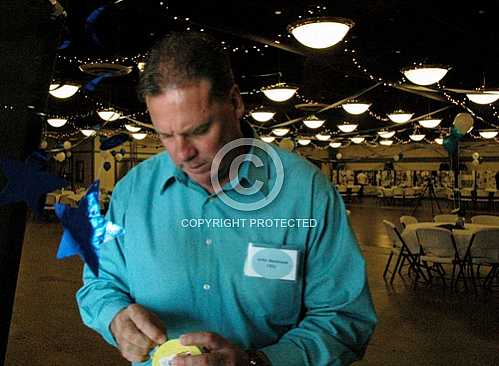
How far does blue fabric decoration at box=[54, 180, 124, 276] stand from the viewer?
2.22 feet

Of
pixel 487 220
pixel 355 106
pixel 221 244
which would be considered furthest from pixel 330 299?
pixel 355 106

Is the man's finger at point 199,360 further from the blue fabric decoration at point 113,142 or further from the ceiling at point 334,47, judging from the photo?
the ceiling at point 334,47

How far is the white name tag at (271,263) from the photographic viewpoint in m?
1.14

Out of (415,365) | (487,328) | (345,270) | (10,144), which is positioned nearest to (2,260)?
(10,144)

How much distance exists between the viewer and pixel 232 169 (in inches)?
48.4

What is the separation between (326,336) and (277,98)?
23.4 ft

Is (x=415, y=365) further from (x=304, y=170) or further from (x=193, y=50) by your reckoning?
(x=193, y=50)

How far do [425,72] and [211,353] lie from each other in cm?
586

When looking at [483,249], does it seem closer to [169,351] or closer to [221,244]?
[221,244]

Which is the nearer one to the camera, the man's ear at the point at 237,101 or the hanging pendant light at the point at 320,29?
the man's ear at the point at 237,101

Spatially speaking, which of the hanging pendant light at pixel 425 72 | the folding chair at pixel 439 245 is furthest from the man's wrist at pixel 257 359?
the folding chair at pixel 439 245

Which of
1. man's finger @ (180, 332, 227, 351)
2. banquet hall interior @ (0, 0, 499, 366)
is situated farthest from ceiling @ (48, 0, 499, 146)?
man's finger @ (180, 332, 227, 351)

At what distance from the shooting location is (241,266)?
1.18 meters

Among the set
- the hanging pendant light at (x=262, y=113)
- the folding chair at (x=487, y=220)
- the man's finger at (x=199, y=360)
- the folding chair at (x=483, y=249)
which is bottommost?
the folding chair at (x=483, y=249)
